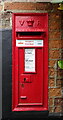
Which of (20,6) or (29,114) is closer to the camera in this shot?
(20,6)

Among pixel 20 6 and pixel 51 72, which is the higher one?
pixel 20 6

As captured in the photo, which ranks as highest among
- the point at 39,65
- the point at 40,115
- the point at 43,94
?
the point at 39,65

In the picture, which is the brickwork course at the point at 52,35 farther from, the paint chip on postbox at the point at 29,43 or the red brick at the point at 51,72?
the paint chip on postbox at the point at 29,43

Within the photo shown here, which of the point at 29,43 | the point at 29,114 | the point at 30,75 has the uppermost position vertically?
the point at 29,43

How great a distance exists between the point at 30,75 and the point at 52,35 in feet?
3.16

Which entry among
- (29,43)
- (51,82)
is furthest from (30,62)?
(51,82)

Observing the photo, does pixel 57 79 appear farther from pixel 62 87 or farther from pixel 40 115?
pixel 40 115

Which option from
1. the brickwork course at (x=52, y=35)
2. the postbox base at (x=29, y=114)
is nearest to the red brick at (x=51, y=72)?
the brickwork course at (x=52, y=35)

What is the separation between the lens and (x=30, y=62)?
6.26m

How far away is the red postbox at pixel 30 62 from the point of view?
620cm

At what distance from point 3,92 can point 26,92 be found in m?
0.50

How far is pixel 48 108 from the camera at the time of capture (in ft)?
20.8

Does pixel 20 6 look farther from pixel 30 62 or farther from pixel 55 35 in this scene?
pixel 30 62

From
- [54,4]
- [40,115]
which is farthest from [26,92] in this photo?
[54,4]
